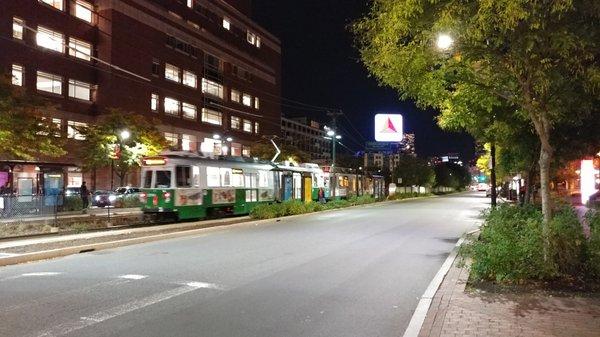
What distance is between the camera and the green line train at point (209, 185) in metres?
24.4

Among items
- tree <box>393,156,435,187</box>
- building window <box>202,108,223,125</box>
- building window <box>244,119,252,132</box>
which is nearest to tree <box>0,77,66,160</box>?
building window <box>202,108,223,125</box>

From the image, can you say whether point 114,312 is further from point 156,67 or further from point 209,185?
point 156,67

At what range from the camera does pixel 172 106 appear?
62.6m

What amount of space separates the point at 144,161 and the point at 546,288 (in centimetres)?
1996

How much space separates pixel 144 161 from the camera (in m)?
25.2

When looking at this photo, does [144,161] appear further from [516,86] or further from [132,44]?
[132,44]

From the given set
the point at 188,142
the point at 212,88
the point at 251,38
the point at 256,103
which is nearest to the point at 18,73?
the point at 188,142

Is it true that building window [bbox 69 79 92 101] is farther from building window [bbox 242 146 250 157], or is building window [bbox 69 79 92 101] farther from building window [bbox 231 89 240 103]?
building window [bbox 242 146 250 157]

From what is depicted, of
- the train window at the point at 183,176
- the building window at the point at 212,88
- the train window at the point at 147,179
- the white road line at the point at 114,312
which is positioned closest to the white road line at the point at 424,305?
the white road line at the point at 114,312

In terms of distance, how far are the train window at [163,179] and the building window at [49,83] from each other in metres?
27.7

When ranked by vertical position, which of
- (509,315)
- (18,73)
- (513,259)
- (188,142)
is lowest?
(509,315)

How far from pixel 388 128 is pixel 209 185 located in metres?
23.1

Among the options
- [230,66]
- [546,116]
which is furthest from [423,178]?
[546,116]

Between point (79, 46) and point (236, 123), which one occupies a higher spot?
point (79, 46)
